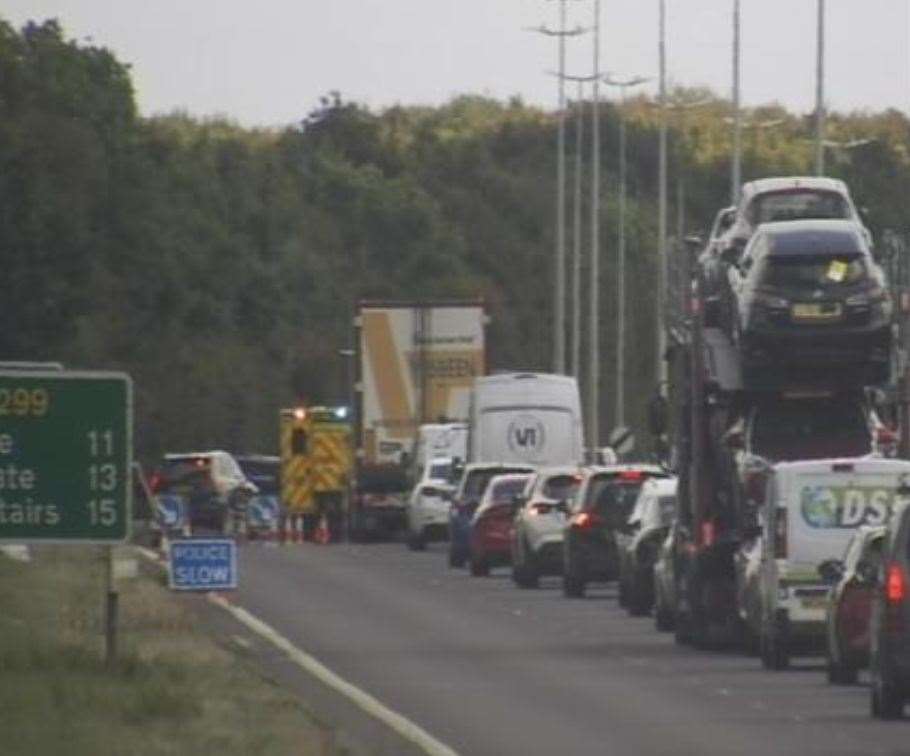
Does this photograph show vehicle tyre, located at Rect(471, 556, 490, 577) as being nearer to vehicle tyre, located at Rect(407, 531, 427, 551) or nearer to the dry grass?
vehicle tyre, located at Rect(407, 531, 427, 551)

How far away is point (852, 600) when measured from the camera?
29375mm

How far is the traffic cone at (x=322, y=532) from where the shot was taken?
78.4 m

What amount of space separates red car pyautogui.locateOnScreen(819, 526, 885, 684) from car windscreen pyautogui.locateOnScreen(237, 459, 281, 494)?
5620 cm

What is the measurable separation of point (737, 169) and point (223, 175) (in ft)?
228

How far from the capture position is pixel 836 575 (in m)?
30.5

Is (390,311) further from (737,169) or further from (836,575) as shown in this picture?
(836,575)

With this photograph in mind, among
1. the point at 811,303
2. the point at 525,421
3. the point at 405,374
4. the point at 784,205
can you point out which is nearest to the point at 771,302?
the point at 811,303

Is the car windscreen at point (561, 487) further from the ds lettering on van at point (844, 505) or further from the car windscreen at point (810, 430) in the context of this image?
the ds lettering on van at point (844, 505)

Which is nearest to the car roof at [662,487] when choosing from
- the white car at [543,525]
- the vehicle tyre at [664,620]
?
the vehicle tyre at [664,620]

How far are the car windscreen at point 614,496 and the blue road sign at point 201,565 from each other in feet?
42.3

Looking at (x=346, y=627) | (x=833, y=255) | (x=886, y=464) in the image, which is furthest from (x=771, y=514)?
(x=346, y=627)

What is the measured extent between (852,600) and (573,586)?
62.8ft

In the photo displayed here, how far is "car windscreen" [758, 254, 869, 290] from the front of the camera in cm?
3731

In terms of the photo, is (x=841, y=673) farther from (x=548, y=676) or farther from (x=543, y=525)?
(x=543, y=525)
